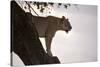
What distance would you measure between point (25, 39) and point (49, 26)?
1.13ft

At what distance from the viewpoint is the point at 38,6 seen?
2.31 m

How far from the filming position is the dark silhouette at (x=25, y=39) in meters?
2.21

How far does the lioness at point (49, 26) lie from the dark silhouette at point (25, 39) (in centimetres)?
6

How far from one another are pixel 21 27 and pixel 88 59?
100cm

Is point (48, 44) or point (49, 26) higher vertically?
point (49, 26)

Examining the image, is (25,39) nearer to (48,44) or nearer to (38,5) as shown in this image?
(48,44)

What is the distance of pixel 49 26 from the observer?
2.37 m

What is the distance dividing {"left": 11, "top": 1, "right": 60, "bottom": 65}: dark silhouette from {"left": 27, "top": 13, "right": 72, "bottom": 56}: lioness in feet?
0.20

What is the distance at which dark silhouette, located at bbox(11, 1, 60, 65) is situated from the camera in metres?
2.21

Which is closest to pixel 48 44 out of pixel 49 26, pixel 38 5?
pixel 49 26

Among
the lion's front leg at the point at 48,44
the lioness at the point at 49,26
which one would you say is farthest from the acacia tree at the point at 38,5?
the lion's front leg at the point at 48,44

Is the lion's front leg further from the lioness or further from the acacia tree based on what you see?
the acacia tree

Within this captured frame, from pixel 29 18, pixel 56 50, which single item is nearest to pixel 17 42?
pixel 29 18
